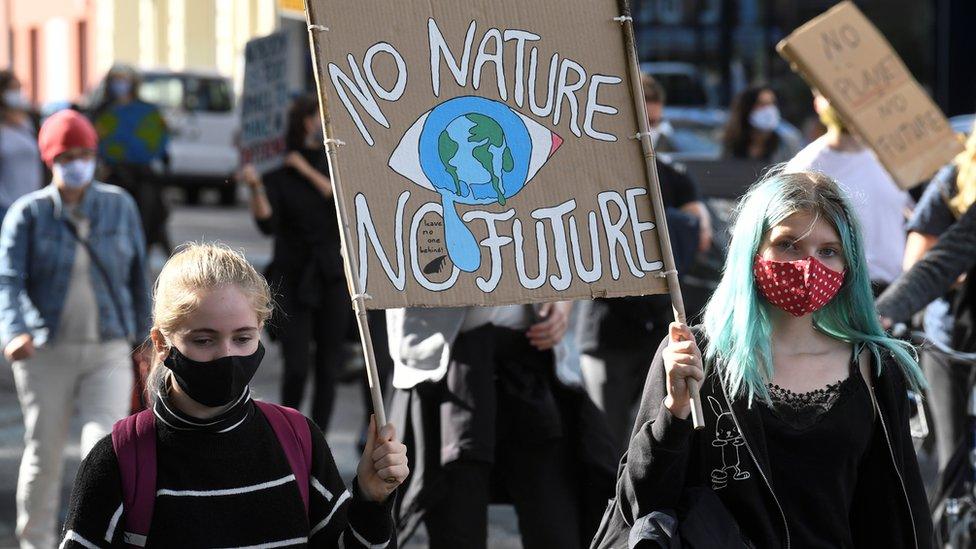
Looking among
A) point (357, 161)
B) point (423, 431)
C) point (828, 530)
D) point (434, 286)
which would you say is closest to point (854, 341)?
point (828, 530)

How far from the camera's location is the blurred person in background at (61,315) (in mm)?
6176

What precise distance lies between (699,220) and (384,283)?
364 centimetres

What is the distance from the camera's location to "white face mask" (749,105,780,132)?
429 inches

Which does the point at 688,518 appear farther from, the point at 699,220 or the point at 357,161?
the point at 699,220

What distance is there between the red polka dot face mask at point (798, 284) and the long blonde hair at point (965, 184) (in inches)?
96.4

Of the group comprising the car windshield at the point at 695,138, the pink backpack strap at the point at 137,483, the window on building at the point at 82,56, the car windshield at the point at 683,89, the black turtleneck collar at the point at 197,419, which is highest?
the window on building at the point at 82,56

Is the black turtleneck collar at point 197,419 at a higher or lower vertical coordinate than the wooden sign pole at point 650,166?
lower

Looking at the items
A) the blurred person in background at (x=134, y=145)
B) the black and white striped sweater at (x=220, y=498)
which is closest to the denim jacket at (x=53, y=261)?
the black and white striped sweater at (x=220, y=498)

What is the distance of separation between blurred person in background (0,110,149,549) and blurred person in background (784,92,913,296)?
2.77 m

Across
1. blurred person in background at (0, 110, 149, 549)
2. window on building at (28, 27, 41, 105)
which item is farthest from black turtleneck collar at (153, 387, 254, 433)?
window on building at (28, 27, 41, 105)

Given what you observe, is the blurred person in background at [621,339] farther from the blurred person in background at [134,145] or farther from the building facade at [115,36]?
the building facade at [115,36]

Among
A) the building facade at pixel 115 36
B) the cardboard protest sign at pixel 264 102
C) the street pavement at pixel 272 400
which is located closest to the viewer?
the street pavement at pixel 272 400

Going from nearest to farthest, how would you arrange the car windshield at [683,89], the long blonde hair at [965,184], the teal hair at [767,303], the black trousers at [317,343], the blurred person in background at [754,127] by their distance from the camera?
the teal hair at [767,303] → the long blonde hair at [965,184] → the black trousers at [317,343] → the blurred person in background at [754,127] → the car windshield at [683,89]

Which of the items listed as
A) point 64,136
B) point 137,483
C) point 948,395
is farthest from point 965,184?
point 137,483
